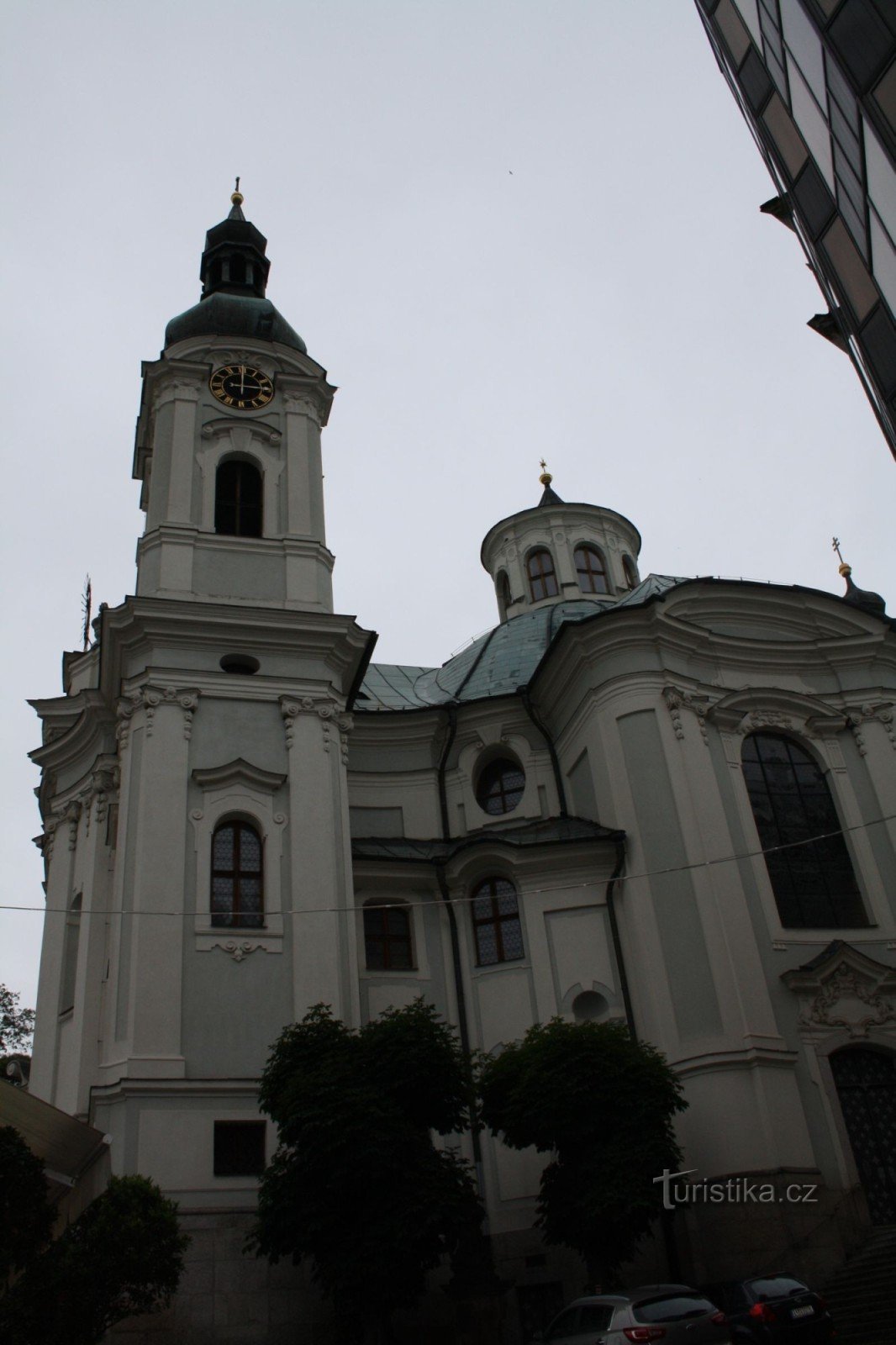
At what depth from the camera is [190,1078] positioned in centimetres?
1853

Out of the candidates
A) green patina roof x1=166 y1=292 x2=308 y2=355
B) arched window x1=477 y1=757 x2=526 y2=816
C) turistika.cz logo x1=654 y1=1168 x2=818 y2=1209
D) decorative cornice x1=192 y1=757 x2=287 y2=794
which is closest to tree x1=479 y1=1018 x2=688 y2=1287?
turistika.cz logo x1=654 y1=1168 x2=818 y2=1209

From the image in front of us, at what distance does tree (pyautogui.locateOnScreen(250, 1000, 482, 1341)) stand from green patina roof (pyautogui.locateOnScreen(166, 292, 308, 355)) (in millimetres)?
17308

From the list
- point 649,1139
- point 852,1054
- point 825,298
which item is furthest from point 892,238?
point 852,1054

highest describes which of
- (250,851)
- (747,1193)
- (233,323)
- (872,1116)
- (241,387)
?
(233,323)

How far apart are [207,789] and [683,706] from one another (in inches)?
352

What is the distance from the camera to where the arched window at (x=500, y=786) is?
1033 inches

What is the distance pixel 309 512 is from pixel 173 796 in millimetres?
7409

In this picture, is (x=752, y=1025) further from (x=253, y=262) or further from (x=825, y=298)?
(x=253, y=262)

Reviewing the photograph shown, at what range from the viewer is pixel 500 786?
26.6 metres

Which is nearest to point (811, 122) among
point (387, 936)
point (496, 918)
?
point (496, 918)

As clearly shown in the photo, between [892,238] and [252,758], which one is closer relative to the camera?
[892,238]

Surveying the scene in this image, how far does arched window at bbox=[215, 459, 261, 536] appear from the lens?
25.5 m

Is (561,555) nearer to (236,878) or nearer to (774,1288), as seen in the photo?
(236,878)

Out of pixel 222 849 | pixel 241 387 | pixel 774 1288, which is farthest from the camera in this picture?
pixel 241 387
